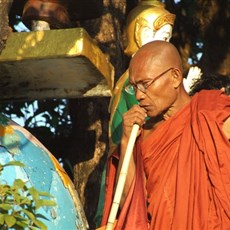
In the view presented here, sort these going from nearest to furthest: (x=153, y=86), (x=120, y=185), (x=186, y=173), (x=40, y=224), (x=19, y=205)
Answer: (x=40, y=224)
(x=19, y=205)
(x=120, y=185)
(x=186, y=173)
(x=153, y=86)

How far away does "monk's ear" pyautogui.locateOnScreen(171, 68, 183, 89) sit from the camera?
352 inches

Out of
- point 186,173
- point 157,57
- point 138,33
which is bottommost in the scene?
point 138,33

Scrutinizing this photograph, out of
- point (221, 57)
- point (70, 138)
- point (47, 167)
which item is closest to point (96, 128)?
point (70, 138)

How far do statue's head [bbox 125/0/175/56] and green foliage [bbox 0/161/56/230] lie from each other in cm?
283

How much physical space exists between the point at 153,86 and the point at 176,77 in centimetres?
20

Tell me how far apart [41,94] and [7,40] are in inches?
25.2

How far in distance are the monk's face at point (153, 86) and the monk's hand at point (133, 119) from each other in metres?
0.08

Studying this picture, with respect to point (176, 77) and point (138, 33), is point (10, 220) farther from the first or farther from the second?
point (138, 33)

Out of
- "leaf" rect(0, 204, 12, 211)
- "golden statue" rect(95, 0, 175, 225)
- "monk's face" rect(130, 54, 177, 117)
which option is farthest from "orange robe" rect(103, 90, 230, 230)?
"golden statue" rect(95, 0, 175, 225)

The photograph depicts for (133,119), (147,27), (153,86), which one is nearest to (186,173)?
(133,119)

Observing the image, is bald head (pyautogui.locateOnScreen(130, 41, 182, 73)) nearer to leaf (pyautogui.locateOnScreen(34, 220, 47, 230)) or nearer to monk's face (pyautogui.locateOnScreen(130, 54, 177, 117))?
monk's face (pyautogui.locateOnScreen(130, 54, 177, 117))

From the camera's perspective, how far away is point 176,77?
8961mm

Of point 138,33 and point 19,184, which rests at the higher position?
point 19,184

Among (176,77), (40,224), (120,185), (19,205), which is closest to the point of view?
(40,224)
